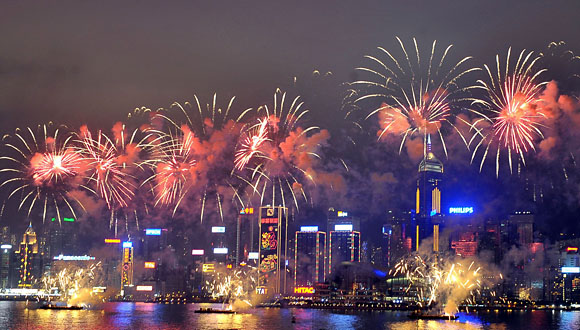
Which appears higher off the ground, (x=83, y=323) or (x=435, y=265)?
(x=435, y=265)

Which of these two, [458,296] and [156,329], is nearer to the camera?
[156,329]

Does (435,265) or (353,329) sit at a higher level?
(435,265)

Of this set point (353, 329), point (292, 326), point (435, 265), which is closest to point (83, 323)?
point (292, 326)

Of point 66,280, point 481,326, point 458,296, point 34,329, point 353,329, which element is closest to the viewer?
point 34,329

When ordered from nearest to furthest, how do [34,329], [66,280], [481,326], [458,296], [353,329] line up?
[34,329]
[353,329]
[481,326]
[458,296]
[66,280]

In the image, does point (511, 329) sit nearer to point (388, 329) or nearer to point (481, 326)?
point (481, 326)

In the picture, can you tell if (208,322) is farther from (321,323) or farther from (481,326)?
(481,326)

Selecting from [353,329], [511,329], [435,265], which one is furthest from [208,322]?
[511,329]

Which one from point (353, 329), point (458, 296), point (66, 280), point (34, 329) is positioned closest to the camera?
point (34, 329)

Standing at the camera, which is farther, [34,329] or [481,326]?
[481,326]
